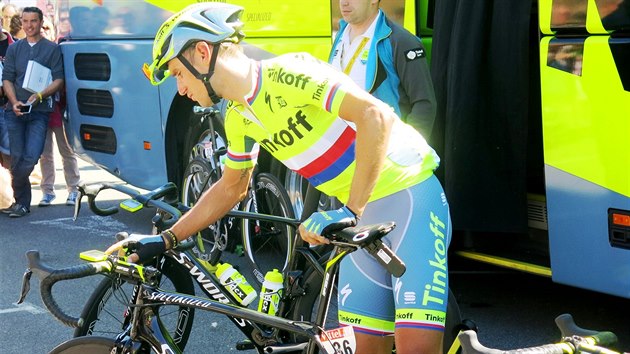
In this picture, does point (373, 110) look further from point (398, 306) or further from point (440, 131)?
point (440, 131)

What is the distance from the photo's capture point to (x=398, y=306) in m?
3.39

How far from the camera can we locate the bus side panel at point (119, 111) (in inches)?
333

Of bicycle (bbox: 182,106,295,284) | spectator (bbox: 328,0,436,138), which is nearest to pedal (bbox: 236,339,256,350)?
bicycle (bbox: 182,106,295,284)

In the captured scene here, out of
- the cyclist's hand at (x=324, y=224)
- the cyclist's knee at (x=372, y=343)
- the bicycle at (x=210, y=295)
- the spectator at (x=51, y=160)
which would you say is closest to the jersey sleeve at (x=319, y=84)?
the cyclist's hand at (x=324, y=224)

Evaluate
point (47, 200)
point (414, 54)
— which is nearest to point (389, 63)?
point (414, 54)

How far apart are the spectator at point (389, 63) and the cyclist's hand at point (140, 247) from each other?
232cm

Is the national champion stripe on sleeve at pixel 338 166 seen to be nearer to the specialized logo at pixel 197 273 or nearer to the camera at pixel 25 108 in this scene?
the specialized logo at pixel 197 273

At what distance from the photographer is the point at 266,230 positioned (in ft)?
20.6

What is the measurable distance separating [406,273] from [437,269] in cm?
11

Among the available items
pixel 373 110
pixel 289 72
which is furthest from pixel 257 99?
pixel 373 110

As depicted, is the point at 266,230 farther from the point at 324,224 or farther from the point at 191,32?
the point at 324,224

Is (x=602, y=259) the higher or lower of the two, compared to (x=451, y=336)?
lower

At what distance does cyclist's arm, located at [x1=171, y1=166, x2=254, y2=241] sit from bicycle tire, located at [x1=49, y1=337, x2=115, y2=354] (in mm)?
527

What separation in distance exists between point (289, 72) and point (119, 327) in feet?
4.24
